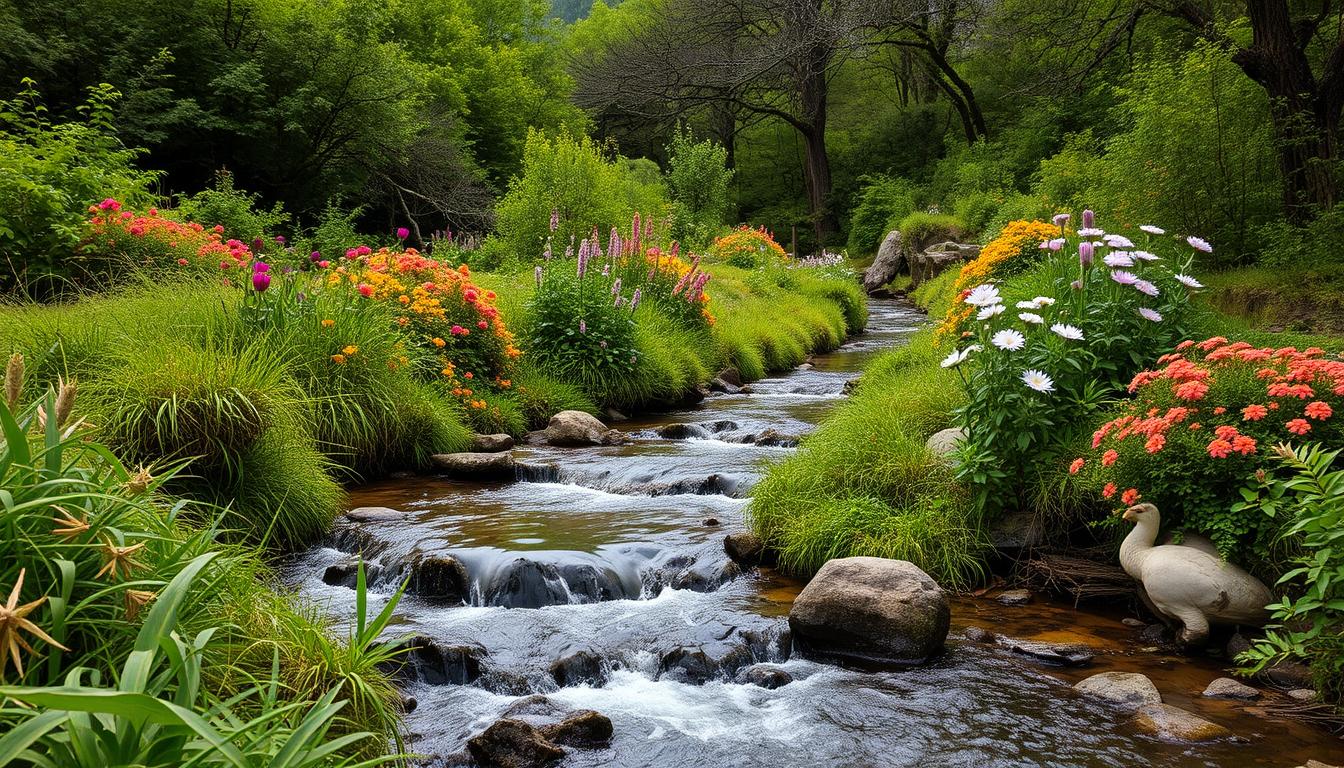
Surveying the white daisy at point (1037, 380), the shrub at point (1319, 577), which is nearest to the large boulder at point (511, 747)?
the shrub at point (1319, 577)

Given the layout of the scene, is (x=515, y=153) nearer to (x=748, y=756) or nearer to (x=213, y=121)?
(x=213, y=121)

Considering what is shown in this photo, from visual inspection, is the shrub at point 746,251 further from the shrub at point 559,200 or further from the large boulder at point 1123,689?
the large boulder at point 1123,689

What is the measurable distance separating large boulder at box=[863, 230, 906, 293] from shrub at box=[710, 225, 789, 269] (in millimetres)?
6773

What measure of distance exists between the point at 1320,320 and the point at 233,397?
31.6 ft

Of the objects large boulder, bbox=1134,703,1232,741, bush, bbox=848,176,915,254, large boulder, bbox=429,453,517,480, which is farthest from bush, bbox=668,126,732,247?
large boulder, bbox=1134,703,1232,741

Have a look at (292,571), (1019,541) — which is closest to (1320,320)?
(1019,541)

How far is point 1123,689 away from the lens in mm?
3846

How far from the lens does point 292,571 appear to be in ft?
18.2

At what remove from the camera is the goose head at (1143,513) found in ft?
14.5

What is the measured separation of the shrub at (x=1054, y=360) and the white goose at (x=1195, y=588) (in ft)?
3.10

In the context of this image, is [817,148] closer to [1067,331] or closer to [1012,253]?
[1012,253]

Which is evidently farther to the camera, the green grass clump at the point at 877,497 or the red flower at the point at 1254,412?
the green grass clump at the point at 877,497

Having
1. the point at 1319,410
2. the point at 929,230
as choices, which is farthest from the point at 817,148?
the point at 1319,410

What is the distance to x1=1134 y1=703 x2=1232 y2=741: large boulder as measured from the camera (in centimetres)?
347
